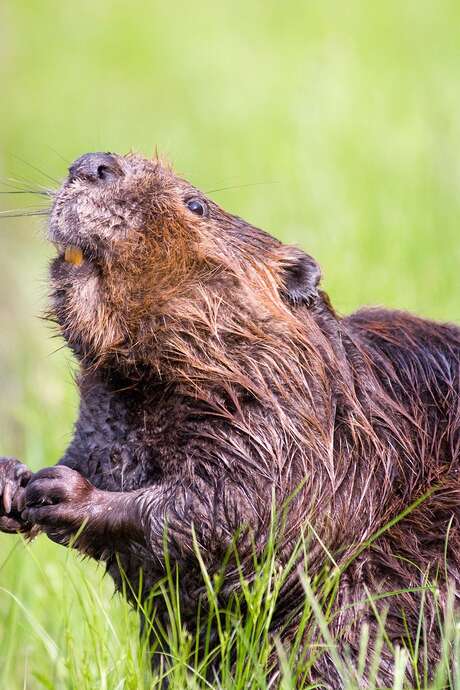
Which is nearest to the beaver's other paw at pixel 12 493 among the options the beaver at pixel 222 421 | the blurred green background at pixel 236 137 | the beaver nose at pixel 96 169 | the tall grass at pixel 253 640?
the beaver at pixel 222 421

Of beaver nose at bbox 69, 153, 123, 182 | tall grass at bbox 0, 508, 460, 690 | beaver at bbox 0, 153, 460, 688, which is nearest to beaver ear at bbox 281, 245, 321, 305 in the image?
beaver at bbox 0, 153, 460, 688

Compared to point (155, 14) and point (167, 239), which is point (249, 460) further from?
point (155, 14)

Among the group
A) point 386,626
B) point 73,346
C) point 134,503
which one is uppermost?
point 73,346

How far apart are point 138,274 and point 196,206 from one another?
0.27 m

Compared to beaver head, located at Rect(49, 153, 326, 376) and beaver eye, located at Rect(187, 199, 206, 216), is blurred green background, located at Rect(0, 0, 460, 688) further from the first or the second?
beaver eye, located at Rect(187, 199, 206, 216)

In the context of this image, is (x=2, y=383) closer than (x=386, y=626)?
No

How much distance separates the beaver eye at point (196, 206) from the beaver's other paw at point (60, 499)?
2.28 ft

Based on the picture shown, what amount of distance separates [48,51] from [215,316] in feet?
33.2

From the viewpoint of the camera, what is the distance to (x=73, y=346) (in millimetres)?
3105

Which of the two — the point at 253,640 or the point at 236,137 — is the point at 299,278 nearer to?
the point at 253,640

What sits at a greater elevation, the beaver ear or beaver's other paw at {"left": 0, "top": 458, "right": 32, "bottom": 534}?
the beaver ear

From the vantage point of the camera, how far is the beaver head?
118 inches

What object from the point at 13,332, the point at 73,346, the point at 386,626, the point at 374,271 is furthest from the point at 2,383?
the point at 386,626

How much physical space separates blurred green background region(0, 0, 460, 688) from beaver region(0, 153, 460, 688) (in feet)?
0.71
